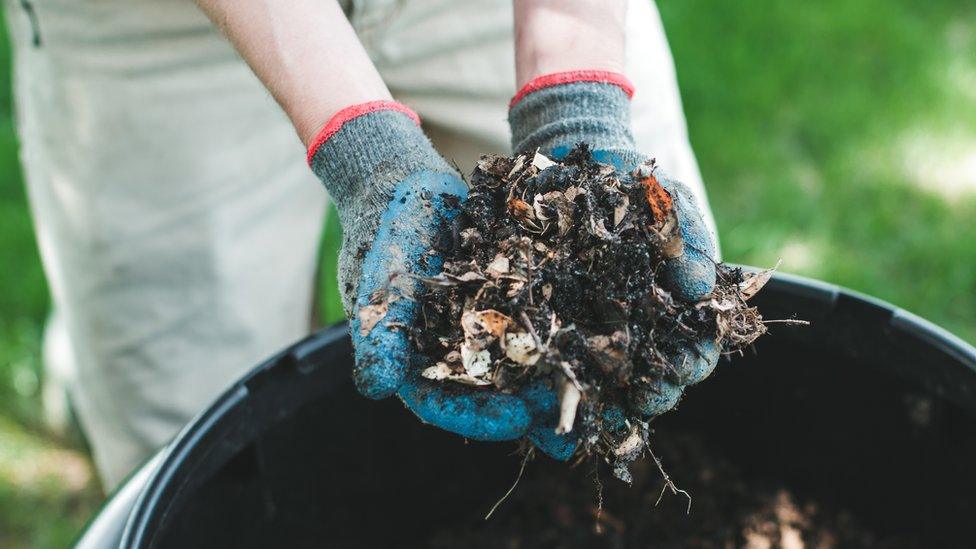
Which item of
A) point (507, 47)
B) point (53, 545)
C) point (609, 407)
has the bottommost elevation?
point (53, 545)

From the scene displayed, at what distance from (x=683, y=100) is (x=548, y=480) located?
1.66 m

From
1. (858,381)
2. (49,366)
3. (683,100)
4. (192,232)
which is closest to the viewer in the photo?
(858,381)

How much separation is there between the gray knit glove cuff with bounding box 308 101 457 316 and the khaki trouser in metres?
0.43

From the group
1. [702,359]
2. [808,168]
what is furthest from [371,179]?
[808,168]

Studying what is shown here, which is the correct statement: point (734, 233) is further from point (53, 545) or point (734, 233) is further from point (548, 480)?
point (53, 545)

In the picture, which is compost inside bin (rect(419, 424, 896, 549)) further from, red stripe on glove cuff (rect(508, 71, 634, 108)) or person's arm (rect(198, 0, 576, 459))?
red stripe on glove cuff (rect(508, 71, 634, 108))

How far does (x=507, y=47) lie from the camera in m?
1.50

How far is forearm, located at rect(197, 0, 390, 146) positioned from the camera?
1.10 m

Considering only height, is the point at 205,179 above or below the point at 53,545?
above

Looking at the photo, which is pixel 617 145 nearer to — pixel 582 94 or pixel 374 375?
pixel 582 94

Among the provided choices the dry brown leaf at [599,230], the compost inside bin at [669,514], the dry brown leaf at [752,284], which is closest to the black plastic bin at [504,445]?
the compost inside bin at [669,514]

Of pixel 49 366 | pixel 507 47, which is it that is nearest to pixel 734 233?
pixel 507 47

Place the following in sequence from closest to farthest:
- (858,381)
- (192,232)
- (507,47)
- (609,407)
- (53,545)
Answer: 1. (609,407)
2. (858,381)
3. (507,47)
4. (192,232)
5. (53,545)

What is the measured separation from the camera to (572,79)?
3.94ft
